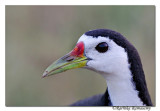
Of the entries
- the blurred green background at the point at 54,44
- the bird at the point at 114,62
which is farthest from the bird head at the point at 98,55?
the blurred green background at the point at 54,44

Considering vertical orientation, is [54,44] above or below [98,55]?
above

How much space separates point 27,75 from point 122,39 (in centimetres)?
269

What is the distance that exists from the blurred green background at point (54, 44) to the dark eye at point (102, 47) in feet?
5.90

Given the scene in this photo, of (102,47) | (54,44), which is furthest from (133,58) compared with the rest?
(54,44)

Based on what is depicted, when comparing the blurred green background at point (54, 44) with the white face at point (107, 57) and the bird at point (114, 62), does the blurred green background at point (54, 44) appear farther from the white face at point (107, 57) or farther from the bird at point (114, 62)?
the white face at point (107, 57)

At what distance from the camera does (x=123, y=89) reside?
2.70 meters

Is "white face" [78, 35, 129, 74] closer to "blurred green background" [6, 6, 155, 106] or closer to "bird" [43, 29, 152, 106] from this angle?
"bird" [43, 29, 152, 106]

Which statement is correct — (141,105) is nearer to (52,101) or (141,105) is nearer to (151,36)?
(151,36)

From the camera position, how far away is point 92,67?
2.68 m

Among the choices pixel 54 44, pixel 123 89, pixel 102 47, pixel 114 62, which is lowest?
pixel 123 89

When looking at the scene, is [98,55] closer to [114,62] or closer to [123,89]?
[114,62]

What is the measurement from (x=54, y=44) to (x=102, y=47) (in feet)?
8.12

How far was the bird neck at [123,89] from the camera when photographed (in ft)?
8.72
